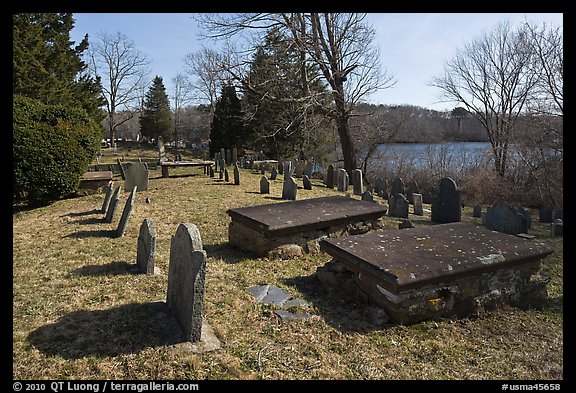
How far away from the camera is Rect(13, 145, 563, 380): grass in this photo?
3.13m

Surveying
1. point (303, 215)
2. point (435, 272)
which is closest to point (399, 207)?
point (303, 215)

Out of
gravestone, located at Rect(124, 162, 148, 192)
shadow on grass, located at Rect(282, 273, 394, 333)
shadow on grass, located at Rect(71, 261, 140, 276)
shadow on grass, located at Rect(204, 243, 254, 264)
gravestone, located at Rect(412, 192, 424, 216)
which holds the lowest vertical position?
shadow on grass, located at Rect(282, 273, 394, 333)

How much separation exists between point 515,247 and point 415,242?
1.27 m

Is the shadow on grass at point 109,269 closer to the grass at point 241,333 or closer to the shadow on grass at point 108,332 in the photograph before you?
the grass at point 241,333

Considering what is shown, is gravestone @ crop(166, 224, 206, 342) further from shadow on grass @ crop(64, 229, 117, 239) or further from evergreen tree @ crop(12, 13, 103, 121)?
evergreen tree @ crop(12, 13, 103, 121)

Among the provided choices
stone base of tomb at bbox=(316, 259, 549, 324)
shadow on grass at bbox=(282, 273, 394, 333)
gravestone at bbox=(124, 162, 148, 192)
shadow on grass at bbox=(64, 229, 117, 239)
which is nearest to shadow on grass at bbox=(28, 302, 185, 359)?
shadow on grass at bbox=(282, 273, 394, 333)

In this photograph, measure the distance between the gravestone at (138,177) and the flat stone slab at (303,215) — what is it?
5915 millimetres

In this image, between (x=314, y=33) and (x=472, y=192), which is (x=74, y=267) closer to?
(x=314, y=33)

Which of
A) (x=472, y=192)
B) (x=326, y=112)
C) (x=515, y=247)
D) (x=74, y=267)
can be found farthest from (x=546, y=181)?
(x=74, y=267)

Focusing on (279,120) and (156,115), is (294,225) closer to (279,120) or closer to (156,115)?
(279,120)

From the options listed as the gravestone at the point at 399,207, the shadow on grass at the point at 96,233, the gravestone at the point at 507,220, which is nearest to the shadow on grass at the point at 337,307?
the shadow on grass at the point at 96,233

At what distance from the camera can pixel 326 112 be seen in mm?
19078

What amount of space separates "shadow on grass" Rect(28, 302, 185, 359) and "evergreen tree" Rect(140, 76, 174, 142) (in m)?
41.3

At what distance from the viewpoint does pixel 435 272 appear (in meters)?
4.01
